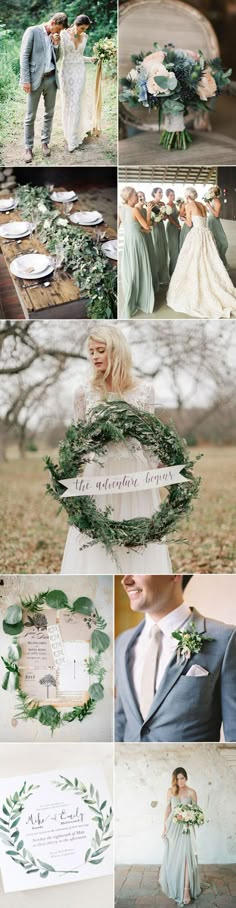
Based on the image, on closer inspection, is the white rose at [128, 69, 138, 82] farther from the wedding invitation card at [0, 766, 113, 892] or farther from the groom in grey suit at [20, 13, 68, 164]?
the wedding invitation card at [0, 766, 113, 892]

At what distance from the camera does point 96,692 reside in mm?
3631

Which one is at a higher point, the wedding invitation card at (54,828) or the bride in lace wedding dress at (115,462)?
the bride in lace wedding dress at (115,462)

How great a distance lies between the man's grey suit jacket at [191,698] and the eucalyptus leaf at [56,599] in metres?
0.25

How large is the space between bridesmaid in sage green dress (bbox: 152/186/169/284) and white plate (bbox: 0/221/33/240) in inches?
18.6

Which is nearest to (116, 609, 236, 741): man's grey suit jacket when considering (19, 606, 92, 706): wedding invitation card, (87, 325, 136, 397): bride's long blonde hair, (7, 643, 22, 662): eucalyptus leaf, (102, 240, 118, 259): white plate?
(19, 606, 92, 706): wedding invitation card

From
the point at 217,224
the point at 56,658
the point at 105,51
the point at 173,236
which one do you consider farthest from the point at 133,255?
the point at 56,658

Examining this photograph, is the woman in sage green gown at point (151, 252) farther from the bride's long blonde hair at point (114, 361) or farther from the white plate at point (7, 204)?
the white plate at point (7, 204)

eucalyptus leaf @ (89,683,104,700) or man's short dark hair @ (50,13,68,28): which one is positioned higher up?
man's short dark hair @ (50,13,68,28)

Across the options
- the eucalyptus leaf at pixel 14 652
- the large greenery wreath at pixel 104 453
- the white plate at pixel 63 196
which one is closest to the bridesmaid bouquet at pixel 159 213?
the white plate at pixel 63 196

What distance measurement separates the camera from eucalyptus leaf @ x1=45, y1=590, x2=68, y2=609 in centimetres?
365

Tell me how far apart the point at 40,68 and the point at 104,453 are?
1.44 m

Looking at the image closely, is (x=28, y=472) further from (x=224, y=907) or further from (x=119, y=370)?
(x=224, y=907)

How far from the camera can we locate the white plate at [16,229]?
364 cm

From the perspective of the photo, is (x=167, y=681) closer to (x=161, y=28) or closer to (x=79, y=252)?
(x=79, y=252)
